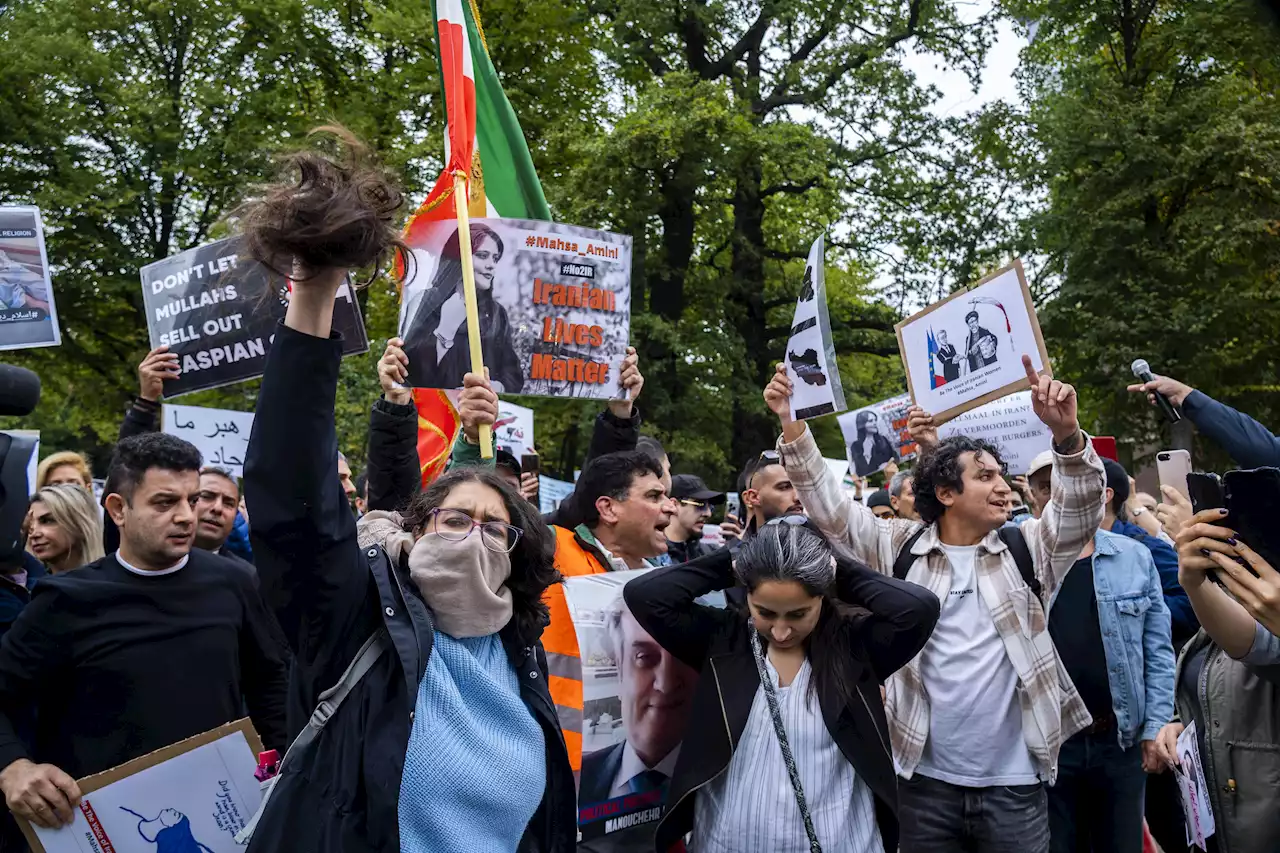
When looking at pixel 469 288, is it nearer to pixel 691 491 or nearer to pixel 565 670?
pixel 565 670

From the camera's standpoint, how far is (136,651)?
3.82 m

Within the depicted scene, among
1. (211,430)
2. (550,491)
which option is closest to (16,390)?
(211,430)

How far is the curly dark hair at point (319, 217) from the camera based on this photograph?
2068mm

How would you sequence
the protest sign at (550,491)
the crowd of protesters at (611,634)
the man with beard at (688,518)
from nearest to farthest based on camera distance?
the crowd of protesters at (611,634)
the man with beard at (688,518)
the protest sign at (550,491)

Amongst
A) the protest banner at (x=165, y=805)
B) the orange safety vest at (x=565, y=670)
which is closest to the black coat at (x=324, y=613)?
the orange safety vest at (x=565, y=670)

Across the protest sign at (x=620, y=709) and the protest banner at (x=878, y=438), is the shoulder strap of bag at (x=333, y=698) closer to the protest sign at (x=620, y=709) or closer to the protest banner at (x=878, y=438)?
the protest sign at (x=620, y=709)

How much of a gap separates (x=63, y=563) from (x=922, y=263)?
18034mm

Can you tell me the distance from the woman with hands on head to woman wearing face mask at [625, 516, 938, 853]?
78 centimetres

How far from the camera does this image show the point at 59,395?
21062mm

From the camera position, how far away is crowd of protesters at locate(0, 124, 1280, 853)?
92.5 inches

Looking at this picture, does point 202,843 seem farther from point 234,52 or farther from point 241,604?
point 234,52

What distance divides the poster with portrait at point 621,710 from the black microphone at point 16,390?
5.22 ft

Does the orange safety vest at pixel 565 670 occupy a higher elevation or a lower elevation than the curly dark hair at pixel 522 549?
lower

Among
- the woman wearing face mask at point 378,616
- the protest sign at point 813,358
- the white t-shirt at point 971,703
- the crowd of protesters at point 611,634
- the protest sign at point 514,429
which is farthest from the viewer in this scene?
the protest sign at point 514,429
